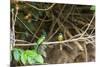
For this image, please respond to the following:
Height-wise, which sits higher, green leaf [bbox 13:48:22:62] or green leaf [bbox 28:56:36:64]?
green leaf [bbox 13:48:22:62]

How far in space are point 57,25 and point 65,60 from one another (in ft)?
0.97

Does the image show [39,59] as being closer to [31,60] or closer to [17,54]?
[31,60]

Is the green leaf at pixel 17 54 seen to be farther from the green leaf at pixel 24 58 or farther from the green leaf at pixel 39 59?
the green leaf at pixel 39 59

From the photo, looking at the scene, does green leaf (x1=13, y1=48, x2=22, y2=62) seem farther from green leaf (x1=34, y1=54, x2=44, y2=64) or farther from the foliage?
green leaf (x1=34, y1=54, x2=44, y2=64)

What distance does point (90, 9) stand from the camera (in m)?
1.73

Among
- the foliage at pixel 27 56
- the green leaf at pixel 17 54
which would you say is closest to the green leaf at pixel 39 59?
the foliage at pixel 27 56

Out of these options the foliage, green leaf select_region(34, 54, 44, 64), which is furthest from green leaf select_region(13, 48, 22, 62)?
green leaf select_region(34, 54, 44, 64)

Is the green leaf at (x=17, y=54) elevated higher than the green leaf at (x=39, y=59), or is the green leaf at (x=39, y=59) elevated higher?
the green leaf at (x=17, y=54)

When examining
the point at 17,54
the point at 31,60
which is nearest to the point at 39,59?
the point at 31,60

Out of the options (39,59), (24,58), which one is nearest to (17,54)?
(24,58)

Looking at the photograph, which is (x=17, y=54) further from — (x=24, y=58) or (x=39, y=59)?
(x=39, y=59)

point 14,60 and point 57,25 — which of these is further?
point 57,25

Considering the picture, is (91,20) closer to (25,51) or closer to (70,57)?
(70,57)
